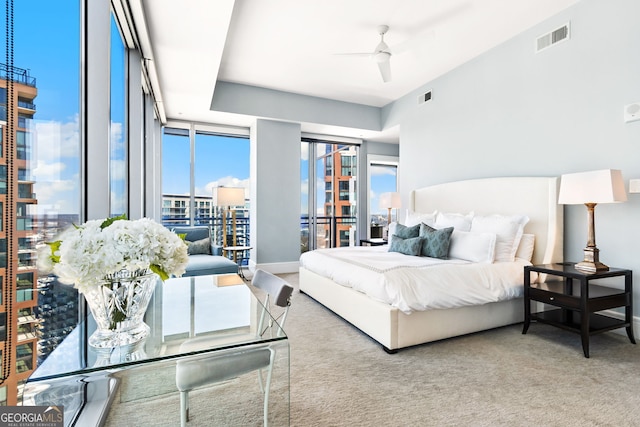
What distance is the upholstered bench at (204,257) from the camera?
3.63 meters

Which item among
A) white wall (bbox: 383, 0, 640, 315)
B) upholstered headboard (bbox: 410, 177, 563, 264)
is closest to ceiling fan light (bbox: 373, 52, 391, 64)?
white wall (bbox: 383, 0, 640, 315)

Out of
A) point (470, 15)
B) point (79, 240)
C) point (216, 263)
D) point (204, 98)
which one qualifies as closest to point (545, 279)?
point (470, 15)

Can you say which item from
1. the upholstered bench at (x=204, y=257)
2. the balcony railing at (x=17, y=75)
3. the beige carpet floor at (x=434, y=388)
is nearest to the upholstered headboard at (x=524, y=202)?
the beige carpet floor at (x=434, y=388)

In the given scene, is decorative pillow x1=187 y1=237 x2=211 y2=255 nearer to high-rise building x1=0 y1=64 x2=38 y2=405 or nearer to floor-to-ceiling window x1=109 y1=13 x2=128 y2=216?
floor-to-ceiling window x1=109 y1=13 x2=128 y2=216

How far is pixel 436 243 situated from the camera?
3.41 metres

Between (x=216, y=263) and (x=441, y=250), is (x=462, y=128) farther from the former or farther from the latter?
(x=216, y=263)

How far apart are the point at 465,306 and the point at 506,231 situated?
1.07 meters

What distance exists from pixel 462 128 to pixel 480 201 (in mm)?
1135

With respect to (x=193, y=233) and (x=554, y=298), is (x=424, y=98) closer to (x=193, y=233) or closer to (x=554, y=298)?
(x=554, y=298)

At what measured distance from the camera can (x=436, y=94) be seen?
4.92m

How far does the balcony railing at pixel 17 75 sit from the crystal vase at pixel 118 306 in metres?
0.69

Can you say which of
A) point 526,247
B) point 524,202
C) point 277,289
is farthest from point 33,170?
point 524,202

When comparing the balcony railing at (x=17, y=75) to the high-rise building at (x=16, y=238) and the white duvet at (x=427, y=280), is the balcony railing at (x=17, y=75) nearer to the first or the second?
the high-rise building at (x=16, y=238)

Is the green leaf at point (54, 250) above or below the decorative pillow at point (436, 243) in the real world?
above
